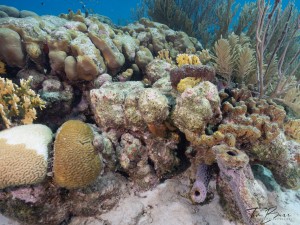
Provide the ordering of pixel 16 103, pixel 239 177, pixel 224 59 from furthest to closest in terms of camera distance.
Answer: pixel 224 59, pixel 16 103, pixel 239 177

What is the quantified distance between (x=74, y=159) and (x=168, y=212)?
1.33 meters

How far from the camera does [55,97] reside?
3.36 meters

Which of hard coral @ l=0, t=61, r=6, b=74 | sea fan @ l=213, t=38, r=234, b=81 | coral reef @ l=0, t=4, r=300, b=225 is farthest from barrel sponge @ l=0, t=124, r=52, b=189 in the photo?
sea fan @ l=213, t=38, r=234, b=81

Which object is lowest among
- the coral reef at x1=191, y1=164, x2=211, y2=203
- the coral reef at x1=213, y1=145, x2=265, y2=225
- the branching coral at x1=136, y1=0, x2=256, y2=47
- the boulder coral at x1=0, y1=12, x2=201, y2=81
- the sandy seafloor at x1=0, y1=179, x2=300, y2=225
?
the sandy seafloor at x1=0, y1=179, x2=300, y2=225

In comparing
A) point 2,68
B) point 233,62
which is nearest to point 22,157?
point 2,68

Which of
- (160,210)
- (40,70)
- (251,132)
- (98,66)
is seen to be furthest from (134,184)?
(40,70)

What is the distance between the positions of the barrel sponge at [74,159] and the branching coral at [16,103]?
76 cm

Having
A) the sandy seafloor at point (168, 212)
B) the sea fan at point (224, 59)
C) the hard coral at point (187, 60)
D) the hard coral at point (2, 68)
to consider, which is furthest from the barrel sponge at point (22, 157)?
the sea fan at point (224, 59)

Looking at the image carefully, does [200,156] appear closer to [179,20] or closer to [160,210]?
[160,210]

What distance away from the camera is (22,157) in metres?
2.28

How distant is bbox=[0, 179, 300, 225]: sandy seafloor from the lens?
266 cm

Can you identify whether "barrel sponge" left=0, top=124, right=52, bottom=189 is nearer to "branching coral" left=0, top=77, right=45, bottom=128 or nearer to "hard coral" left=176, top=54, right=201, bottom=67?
"branching coral" left=0, top=77, right=45, bottom=128

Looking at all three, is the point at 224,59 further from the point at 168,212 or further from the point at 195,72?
the point at 168,212

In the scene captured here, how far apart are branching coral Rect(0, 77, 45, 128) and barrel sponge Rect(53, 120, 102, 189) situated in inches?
29.8
